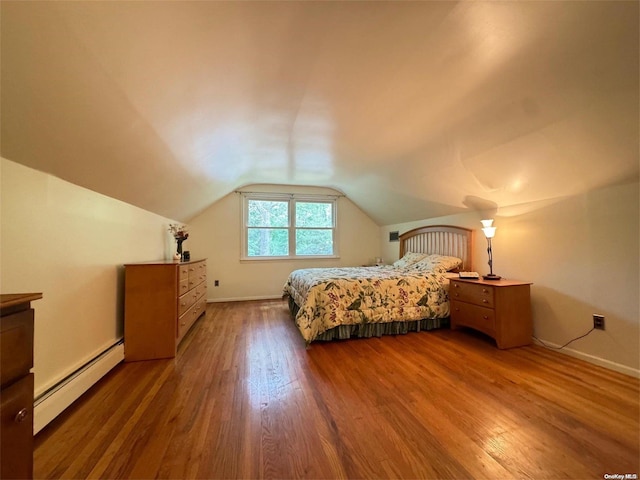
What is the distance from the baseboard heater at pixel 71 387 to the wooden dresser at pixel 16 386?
0.92m

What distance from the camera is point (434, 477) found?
110 cm

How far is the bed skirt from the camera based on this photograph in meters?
2.78

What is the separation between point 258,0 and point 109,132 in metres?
1.15

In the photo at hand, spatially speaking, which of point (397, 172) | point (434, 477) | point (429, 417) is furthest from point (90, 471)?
point (397, 172)

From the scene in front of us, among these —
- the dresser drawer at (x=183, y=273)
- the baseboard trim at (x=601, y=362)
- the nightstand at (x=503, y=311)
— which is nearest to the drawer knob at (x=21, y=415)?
the dresser drawer at (x=183, y=273)

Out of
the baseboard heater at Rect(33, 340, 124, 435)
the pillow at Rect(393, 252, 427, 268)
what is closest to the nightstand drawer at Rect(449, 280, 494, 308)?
the pillow at Rect(393, 252, 427, 268)

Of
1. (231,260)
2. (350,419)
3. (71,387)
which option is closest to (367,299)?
(350,419)

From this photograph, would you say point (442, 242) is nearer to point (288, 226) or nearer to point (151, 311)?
point (288, 226)

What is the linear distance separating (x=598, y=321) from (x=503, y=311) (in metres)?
0.66

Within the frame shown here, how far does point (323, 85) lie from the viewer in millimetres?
1753

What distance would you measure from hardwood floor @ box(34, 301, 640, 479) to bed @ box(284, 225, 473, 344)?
434 mm

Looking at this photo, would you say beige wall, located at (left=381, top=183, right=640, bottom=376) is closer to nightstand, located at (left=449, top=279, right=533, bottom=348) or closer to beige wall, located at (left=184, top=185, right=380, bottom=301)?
nightstand, located at (left=449, top=279, right=533, bottom=348)

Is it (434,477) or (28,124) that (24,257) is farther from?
(434,477)

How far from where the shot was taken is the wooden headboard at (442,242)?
11.2 ft
